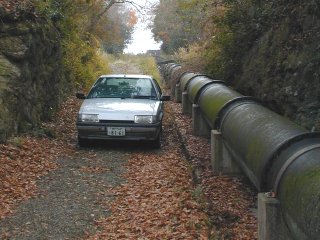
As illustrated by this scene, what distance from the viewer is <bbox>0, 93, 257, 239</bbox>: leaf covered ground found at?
561 centimetres

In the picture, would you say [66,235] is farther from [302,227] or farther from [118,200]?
[302,227]

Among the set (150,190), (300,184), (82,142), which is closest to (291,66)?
(150,190)

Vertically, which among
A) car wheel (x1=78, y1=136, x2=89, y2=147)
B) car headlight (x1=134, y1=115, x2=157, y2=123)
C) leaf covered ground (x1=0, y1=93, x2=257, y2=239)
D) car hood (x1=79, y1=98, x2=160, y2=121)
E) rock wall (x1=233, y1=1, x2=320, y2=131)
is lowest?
leaf covered ground (x1=0, y1=93, x2=257, y2=239)

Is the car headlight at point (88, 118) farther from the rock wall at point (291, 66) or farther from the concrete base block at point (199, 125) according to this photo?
the rock wall at point (291, 66)

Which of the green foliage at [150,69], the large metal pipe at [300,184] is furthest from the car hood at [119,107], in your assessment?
the green foliage at [150,69]

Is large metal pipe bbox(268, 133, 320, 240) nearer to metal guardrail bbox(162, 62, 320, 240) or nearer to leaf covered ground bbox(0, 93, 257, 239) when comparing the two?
metal guardrail bbox(162, 62, 320, 240)

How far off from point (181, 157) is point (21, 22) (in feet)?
16.2

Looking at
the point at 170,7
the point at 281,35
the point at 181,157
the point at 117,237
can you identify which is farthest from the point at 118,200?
the point at 170,7

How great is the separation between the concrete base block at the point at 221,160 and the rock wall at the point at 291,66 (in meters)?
1.23

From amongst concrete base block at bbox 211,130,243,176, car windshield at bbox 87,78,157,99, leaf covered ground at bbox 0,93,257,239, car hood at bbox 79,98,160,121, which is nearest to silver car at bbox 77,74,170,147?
car hood at bbox 79,98,160,121

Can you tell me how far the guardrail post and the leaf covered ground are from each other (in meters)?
1.19

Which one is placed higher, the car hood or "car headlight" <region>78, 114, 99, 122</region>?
the car hood

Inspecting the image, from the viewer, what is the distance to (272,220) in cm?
409

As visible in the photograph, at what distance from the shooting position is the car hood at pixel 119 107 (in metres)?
9.55
